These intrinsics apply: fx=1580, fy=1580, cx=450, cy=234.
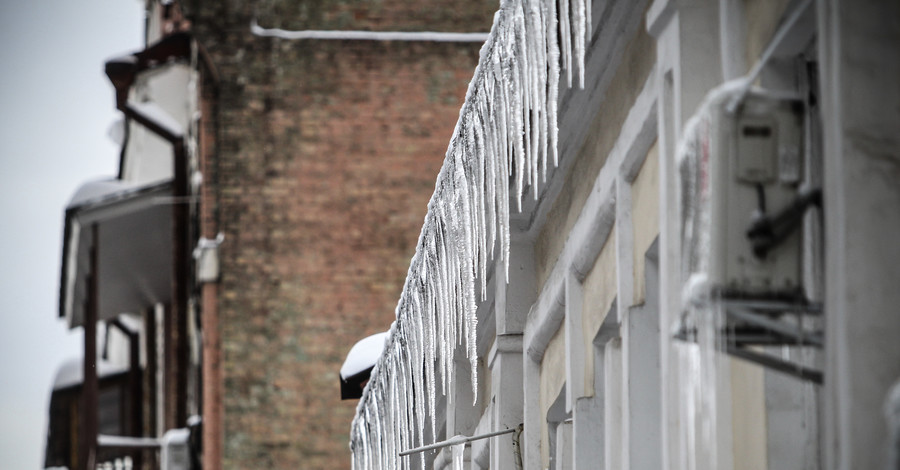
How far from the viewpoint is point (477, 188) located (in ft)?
17.2

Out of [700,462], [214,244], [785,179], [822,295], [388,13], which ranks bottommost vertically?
[700,462]

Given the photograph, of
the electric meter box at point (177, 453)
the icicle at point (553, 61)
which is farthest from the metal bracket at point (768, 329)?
the electric meter box at point (177, 453)

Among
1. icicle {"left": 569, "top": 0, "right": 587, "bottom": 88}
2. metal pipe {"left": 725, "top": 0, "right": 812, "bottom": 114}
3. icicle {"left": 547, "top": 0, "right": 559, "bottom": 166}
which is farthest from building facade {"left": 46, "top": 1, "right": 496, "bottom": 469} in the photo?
metal pipe {"left": 725, "top": 0, "right": 812, "bottom": 114}

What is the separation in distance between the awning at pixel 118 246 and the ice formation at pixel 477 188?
9.06 metres

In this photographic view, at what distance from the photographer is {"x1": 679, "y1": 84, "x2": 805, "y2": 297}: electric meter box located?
2660 mm

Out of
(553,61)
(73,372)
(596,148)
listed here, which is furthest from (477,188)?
(73,372)

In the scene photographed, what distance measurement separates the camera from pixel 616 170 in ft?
14.4

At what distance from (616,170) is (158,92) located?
1494 centimetres

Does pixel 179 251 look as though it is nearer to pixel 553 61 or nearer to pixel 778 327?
pixel 553 61

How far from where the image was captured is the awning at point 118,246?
53.5 ft

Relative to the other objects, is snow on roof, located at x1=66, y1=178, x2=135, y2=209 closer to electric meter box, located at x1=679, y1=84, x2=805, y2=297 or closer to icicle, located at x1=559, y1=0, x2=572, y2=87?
icicle, located at x1=559, y1=0, x2=572, y2=87

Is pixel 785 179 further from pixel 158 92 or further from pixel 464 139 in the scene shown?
pixel 158 92

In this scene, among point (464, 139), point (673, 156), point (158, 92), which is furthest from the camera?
point (158, 92)

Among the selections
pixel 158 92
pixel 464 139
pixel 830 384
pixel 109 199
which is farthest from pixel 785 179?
pixel 158 92
